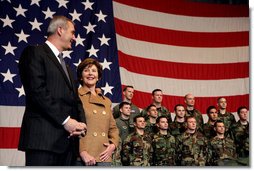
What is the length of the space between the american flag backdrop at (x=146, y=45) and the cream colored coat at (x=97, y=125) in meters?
0.34

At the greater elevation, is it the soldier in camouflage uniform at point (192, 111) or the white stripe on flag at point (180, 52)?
the white stripe on flag at point (180, 52)

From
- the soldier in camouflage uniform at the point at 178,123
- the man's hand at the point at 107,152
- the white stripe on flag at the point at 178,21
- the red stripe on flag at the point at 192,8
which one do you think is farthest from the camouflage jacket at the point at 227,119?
the man's hand at the point at 107,152

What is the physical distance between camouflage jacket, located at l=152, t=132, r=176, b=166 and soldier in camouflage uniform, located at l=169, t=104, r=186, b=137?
0.16 ft

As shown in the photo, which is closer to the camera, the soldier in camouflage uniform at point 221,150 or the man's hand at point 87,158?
the man's hand at point 87,158

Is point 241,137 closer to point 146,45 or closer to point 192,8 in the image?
point 146,45

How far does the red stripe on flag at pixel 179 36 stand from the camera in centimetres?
309

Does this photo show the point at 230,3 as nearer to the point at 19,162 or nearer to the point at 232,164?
the point at 232,164

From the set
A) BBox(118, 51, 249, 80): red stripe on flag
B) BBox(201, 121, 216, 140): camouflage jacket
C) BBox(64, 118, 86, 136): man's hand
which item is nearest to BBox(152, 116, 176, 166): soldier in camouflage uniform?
BBox(201, 121, 216, 140): camouflage jacket

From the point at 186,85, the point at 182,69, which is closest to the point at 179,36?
the point at 182,69

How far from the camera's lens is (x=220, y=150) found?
9.51 feet

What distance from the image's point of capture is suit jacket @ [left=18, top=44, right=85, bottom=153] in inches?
81.6

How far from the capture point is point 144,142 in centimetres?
287

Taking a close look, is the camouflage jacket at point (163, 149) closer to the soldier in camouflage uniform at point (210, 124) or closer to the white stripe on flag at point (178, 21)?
the soldier in camouflage uniform at point (210, 124)

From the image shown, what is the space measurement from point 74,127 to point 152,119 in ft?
3.07
